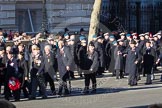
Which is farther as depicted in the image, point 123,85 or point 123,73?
point 123,73

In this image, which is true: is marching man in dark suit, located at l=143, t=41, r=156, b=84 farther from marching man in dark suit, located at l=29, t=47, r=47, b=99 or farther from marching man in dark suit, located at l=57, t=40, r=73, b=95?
marching man in dark suit, located at l=29, t=47, r=47, b=99

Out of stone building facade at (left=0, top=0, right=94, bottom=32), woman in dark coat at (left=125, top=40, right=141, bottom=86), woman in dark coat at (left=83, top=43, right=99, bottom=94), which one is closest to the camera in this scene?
woman in dark coat at (left=83, top=43, right=99, bottom=94)

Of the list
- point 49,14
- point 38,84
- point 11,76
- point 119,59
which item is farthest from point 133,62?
point 49,14

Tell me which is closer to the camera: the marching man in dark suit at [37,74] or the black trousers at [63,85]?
the marching man in dark suit at [37,74]

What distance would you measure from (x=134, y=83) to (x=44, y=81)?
13.7ft

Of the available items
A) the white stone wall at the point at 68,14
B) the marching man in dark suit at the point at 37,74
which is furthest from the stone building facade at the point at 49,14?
the marching man in dark suit at the point at 37,74

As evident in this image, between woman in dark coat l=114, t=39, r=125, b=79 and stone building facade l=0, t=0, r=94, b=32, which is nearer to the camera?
woman in dark coat l=114, t=39, r=125, b=79

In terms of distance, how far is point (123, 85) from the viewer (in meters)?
16.8

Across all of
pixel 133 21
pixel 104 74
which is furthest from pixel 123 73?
pixel 133 21

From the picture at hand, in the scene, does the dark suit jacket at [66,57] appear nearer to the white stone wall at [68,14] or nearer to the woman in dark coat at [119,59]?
the woman in dark coat at [119,59]

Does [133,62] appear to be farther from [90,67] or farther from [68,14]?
[68,14]

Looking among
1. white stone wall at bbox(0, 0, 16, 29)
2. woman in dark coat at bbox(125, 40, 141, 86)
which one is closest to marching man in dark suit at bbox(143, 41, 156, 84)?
woman in dark coat at bbox(125, 40, 141, 86)

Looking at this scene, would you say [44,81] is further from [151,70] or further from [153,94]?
[151,70]

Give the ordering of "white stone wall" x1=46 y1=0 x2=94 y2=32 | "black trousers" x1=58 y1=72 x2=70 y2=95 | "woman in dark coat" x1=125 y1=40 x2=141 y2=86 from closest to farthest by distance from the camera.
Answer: "black trousers" x1=58 y1=72 x2=70 y2=95 < "woman in dark coat" x1=125 y1=40 x2=141 y2=86 < "white stone wall" x1=46 y1=0 x2=94 y2=32
